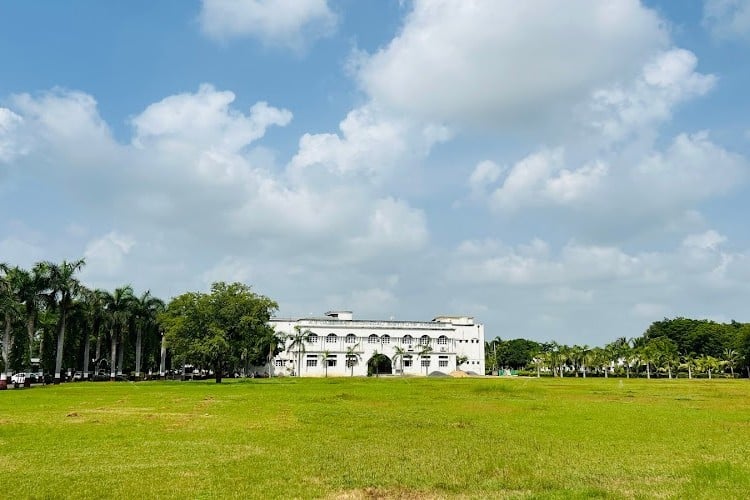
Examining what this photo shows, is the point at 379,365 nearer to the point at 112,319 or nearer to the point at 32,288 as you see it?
the point at 112,319

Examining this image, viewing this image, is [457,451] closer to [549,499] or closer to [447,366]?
[549,499]

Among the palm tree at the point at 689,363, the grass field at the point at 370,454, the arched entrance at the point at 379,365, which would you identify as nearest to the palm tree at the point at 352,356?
the arched entrance at the point at 379,365

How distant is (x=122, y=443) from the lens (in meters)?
18.0

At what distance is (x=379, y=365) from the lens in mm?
125500

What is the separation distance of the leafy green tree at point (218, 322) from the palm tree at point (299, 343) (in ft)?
154

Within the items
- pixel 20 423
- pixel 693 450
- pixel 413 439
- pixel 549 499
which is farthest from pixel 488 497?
pixel 20 423

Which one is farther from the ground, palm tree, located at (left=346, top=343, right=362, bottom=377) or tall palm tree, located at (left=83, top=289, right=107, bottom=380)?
tall palm tree, located at (left=83, top=289, right=107, bottom=380)

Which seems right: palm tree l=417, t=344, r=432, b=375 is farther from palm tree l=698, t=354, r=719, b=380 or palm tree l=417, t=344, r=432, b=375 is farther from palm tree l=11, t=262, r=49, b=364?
palm tree l=11, t=262, r=49, b=364

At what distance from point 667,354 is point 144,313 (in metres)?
93.6

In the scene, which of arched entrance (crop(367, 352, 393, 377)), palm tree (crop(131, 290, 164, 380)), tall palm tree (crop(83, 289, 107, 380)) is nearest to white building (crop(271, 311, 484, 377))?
arched entrance (crop(367, 352, 393, 377))

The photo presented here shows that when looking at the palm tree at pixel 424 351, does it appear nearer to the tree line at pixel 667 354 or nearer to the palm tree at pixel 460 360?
the palm tree at pixel 460 360

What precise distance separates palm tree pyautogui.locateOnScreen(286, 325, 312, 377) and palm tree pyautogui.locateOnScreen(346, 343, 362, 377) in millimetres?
8477

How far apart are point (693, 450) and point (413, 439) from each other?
25.7 ft

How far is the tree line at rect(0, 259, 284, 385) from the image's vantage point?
2235 inches
